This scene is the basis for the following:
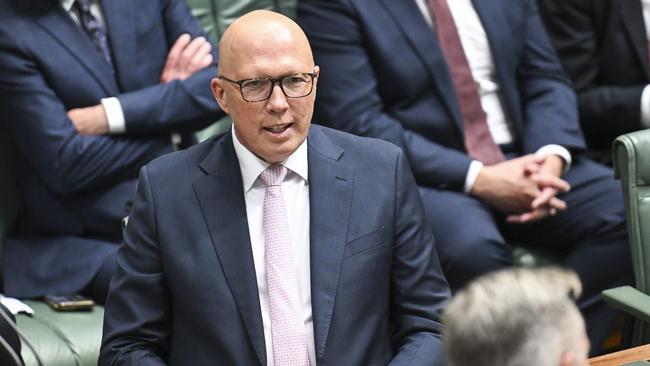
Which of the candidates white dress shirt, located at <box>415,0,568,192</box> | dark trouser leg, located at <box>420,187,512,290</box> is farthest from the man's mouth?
white dress shirt, located at <box>415,0,568,192</box>

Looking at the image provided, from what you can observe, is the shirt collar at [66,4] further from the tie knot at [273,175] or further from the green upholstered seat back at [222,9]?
the tie knot at [273,175]

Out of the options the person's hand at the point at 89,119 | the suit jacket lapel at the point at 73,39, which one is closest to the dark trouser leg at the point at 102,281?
the person's hand at the point at 89,119

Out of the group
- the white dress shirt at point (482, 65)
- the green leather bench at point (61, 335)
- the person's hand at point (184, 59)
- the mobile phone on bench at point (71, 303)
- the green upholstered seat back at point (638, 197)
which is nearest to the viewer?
the green upholstered seat back at point (638, 197)

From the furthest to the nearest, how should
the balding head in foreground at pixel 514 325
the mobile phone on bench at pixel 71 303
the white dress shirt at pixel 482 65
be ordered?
1. the white dress shirt at pixel 482 65
2. the mobile phone on bench at pixel 71 303
3. the balding head in foreground at pixel 514 325

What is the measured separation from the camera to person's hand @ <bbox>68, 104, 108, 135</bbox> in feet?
10.6

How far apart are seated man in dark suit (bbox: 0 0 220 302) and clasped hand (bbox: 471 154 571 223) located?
81cm

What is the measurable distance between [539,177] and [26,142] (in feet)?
4.71

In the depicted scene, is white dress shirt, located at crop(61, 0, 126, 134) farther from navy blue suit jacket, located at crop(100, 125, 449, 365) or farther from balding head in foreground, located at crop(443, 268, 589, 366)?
balding head in foreground, located at crop(443, 268, 589, 366)

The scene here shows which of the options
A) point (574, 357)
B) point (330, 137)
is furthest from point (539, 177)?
point (574, 357)

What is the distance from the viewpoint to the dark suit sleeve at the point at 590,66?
3.78 metres

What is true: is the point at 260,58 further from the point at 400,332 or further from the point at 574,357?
the point at 574,357

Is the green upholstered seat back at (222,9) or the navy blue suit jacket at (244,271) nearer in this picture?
the navy blue suit jacket at (244,271)

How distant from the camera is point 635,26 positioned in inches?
149

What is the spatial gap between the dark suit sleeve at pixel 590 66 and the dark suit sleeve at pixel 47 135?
1460mm
